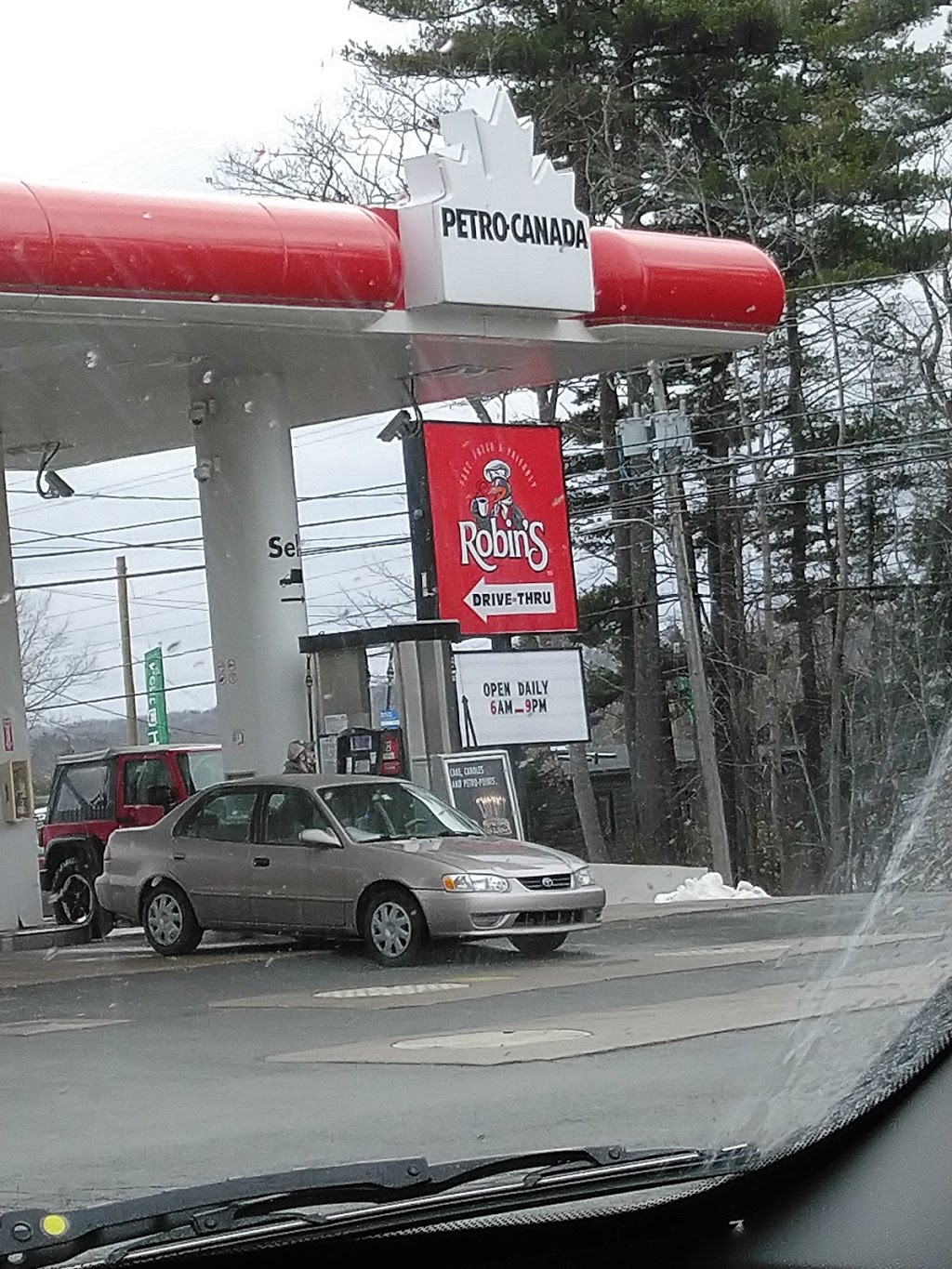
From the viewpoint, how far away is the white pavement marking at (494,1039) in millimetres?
2064

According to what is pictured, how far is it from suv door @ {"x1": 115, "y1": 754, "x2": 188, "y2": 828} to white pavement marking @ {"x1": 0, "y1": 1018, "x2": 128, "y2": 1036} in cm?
23

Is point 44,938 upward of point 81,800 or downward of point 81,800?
downward

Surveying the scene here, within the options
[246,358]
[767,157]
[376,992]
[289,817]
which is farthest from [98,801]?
[767,157]

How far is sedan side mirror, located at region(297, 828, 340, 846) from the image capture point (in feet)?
6.53

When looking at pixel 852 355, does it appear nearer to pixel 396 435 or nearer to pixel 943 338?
pixel 943 338

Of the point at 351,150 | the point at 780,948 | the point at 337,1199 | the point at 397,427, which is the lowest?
the point at 337,1199

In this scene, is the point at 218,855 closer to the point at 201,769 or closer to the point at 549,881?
the point at 201,769

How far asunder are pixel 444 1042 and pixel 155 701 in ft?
1.93

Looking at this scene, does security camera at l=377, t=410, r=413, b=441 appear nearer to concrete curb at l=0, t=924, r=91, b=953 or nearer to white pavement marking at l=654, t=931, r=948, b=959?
concrete curb at l=0, t=924, r=91, b=953

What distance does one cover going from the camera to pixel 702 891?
2148 mm

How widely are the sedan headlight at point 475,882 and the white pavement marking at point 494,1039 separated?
18 cm

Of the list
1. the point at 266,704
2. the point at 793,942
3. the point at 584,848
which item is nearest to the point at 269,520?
the point at 266,704

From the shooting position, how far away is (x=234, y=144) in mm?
1916

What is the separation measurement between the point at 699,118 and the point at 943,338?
48 cm
